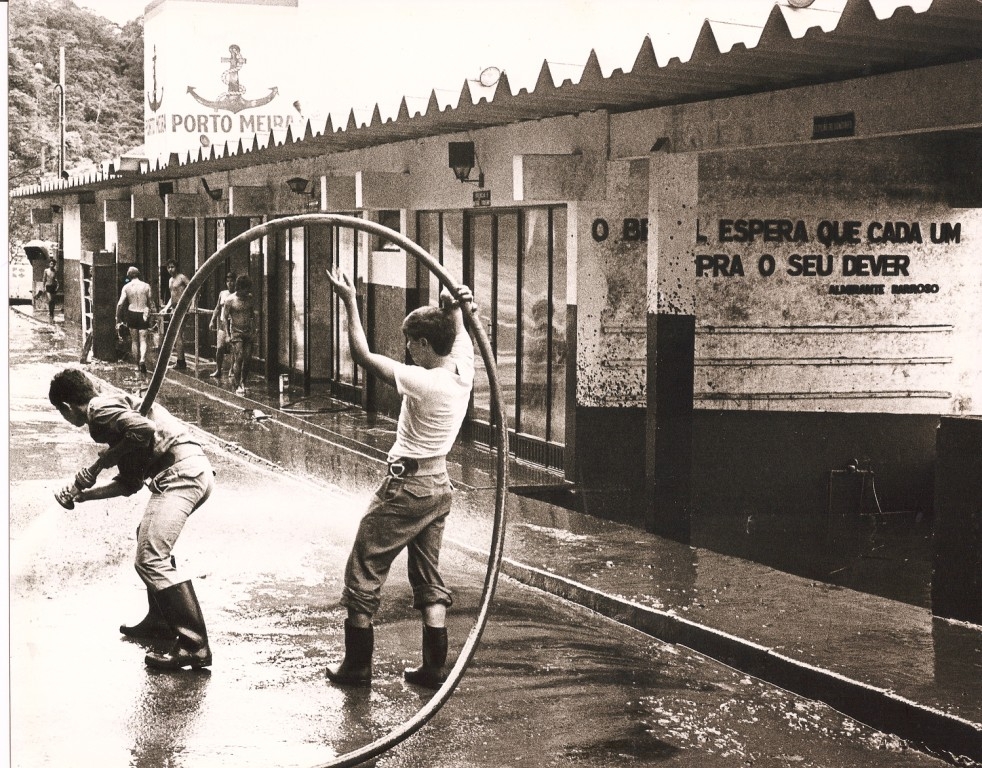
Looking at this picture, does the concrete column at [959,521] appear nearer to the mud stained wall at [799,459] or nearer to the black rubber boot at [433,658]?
the black rubber boot at [433,658]

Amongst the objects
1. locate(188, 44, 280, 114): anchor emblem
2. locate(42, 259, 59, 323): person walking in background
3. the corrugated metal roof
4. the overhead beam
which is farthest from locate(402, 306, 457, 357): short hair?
locate(42, 259, 59, 323): person walking in background

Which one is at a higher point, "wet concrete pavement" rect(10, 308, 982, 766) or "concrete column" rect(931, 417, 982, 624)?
"concrete column" rect(931, 417, 982, 624)

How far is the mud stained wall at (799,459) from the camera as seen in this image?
13.2 m

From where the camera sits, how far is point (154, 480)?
23.7 feet

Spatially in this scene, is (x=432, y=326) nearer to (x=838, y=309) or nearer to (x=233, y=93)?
(x=838, y=309)

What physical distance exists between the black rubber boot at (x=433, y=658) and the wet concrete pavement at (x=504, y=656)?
0.49ft

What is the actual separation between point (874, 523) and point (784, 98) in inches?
216

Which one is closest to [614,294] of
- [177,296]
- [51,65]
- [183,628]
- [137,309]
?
[51,65]

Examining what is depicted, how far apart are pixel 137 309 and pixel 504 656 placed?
1485 cm

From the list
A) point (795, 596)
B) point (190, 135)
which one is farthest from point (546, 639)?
point (190, 135)

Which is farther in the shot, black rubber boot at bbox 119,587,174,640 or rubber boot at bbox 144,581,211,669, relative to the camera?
black rubber boot at bbox 119,587,174,640

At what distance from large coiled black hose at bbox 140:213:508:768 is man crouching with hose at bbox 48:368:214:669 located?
0.33 m

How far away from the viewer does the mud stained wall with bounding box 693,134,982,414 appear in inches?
508

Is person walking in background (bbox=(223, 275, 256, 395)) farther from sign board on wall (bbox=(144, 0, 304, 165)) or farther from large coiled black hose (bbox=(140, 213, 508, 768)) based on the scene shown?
large coiled black hose (bbox=(140, 213, 508, 768))
